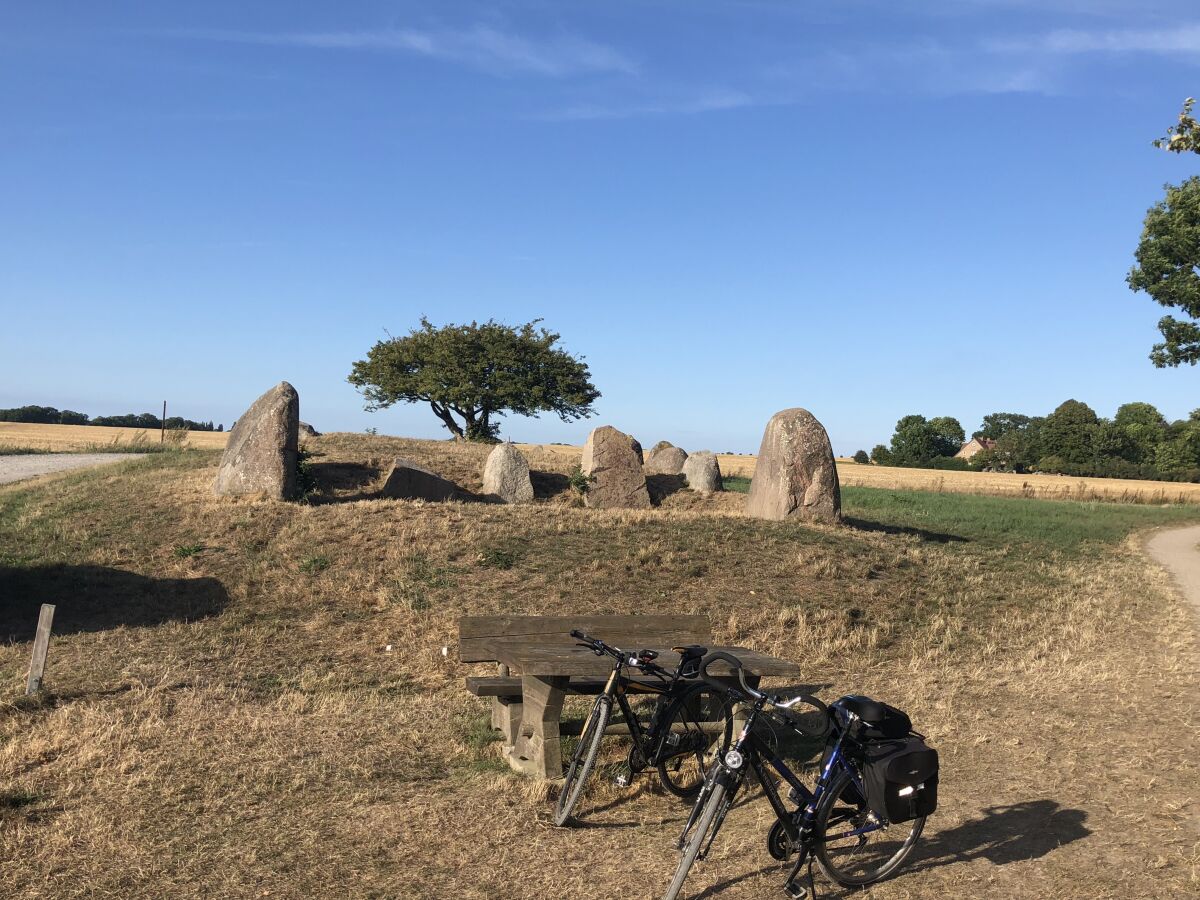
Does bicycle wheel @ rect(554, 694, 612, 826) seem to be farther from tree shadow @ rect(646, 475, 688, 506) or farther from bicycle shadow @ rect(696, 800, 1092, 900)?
tree shadow @ rect(646, 475, 688, 506)

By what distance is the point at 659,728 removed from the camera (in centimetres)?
704

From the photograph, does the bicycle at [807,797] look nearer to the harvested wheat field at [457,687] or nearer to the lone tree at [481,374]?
the harvested wheat field at [457,687]

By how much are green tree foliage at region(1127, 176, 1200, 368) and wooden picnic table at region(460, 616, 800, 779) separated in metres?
25.0

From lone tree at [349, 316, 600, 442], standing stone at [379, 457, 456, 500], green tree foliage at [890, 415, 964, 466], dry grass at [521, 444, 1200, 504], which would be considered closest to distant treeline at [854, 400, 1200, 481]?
green tree foliage at [890, 415, 964, 466]

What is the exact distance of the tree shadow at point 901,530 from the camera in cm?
2192

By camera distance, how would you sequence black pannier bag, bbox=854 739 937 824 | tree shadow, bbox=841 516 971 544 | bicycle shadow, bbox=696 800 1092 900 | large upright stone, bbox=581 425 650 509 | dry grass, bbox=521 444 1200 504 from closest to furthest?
black pannier bag, bbox=854 739 937 824
bicycle shadow, bbox=696 800 1092 900
tree shadow, bbox=841 516 971 544
large upright stone, bbox=581 425 650 509
dry grass, bbox=521 444 1200 504

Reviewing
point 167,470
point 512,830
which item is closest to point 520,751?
Result: point 512,830

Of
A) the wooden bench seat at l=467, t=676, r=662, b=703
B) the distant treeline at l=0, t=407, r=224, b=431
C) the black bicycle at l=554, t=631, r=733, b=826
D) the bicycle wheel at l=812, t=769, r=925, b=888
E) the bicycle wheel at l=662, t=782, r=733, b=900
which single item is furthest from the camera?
the distant treeline at l=0, t=407, r=224, b=431

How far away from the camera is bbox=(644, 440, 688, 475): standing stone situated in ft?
102

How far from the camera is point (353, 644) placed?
43.1 ft

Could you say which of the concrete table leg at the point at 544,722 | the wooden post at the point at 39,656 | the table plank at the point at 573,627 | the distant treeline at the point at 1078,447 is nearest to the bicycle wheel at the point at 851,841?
the concrete table leg at the point at 544,722

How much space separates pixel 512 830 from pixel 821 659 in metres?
6.96

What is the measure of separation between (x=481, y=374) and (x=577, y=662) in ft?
131

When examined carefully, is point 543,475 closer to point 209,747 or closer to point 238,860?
point 209,747
